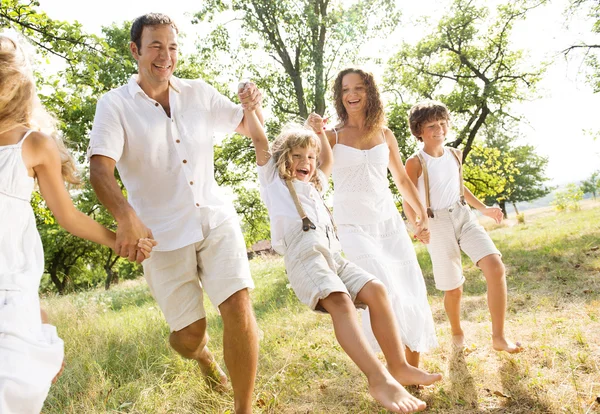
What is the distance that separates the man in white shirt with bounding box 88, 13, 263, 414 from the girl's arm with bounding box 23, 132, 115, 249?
55 centimetres

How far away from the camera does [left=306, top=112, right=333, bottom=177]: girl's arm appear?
14.7ft

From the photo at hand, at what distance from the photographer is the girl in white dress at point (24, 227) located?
211 cm

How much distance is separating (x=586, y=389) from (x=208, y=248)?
2847mm

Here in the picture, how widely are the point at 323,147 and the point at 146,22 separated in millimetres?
1661

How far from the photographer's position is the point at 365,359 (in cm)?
311

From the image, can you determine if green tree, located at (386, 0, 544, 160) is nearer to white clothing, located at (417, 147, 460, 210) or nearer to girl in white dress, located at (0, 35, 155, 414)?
white clothing, located at (417, 147, 460, 210)

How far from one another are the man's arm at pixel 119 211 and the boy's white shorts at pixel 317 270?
0.97 m

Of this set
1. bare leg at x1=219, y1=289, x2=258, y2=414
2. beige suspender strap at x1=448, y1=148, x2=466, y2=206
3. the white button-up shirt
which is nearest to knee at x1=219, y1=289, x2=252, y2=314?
bare leg at x1=219, y1=289, x2=258, y2=414

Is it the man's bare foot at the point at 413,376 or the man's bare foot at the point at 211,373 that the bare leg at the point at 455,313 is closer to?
the man's bare foot at the point at 413,376

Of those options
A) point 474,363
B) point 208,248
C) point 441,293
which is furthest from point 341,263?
point 441,293

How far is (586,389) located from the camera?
380cm

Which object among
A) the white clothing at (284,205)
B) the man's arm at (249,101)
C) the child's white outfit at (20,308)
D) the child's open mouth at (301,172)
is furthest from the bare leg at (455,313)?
the child's white outfit at (20,308)

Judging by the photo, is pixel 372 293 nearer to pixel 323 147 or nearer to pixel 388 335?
pixel 388 335

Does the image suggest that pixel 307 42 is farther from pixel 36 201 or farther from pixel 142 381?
pixel 142 381
